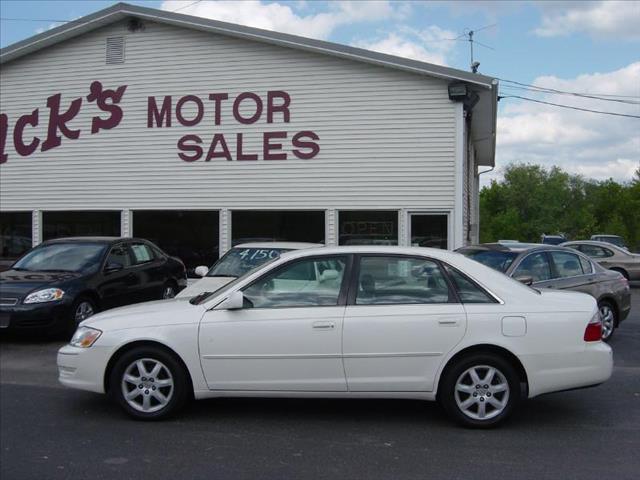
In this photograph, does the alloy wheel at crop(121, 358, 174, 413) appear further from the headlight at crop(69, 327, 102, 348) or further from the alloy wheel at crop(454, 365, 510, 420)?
the alloy wheel at crop(454, 365, 510, 420)

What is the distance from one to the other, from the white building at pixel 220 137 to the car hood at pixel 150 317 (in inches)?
333

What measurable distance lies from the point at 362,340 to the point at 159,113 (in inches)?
439

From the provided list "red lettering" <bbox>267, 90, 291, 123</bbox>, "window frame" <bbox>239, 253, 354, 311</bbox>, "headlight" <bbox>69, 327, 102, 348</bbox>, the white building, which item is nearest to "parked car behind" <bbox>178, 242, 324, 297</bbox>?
"headlight" <bbox>69, 327, 102, 348</bbox>

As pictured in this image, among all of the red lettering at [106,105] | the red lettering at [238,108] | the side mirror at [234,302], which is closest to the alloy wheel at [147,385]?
the side mirror at [234,302]

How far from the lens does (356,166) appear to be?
14.0 m

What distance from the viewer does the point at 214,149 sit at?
48.5 ft

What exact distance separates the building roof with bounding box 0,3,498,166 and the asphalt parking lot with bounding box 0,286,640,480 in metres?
8.14

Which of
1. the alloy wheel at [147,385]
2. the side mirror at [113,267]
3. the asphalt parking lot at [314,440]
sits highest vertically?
the side mirror at [113,267]

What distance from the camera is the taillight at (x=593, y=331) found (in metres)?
5.42

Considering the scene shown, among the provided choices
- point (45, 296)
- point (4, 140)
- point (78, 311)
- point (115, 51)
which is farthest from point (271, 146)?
point (4, 140)

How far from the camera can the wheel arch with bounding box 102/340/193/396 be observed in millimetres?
5594

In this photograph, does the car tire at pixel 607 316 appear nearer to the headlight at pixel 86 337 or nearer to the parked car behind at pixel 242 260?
the parked car behind at pixel 242 260

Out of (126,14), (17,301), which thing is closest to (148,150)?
(126,14)

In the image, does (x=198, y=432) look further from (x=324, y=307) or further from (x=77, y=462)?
(x=324, y=307)
